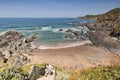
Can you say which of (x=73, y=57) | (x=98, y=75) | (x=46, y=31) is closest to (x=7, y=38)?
(x=73, y=57)

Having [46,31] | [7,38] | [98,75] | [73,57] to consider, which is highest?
[98,75]

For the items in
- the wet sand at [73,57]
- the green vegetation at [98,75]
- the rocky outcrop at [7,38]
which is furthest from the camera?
the rocky outcrop at [7,38]

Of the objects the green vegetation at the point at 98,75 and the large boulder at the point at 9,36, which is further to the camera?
the large boulder at the point at 9,36

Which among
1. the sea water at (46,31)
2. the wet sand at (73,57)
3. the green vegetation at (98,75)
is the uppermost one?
the green vegetation at (98,75)

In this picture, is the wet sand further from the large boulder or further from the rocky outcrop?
the large boulder

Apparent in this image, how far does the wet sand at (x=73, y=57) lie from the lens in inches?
1177

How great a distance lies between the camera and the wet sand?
29.9 m

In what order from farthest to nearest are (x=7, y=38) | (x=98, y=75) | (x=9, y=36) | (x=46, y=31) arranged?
(x=46, y=31) < (x=9, y=36) < (x=7, y=38) < (x=98, y=75)

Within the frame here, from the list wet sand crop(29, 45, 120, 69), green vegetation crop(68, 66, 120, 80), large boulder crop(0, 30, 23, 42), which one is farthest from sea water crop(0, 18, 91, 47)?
green vegetation crop(68, 66, 120, 80)

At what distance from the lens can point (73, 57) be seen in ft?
111

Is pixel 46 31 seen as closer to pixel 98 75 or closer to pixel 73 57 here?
pixel 73 57

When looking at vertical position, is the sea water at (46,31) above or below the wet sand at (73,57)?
below

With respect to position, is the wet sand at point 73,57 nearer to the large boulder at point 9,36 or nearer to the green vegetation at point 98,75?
the large boulder at point 9,36

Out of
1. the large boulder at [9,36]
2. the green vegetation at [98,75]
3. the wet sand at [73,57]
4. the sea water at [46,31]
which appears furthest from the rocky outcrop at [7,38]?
the green vegetation at [98,75]
